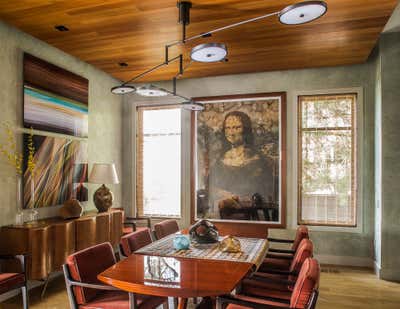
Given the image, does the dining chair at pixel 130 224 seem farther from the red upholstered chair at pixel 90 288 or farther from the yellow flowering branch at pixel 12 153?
the red upholstered chair at pixel 90 288

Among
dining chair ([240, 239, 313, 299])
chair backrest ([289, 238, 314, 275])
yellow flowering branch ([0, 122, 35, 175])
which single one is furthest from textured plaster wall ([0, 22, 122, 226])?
chair backrest ([289, 238, 314, 275])

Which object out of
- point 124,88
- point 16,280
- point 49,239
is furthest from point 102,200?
point 124,88

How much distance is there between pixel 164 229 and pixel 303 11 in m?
2.68

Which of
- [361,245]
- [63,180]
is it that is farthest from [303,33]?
[63,180]

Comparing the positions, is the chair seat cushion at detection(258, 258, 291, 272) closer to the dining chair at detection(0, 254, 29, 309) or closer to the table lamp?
the dining chair at detection(0, 254, 29, 309)

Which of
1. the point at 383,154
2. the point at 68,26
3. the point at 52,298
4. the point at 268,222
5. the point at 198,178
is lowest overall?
the point at 52,298

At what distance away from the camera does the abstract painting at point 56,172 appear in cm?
399

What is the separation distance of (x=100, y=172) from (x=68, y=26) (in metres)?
1.99

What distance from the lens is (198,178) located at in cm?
570

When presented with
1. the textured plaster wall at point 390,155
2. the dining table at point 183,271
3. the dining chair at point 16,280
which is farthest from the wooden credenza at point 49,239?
the textured plaster wall at point 390,155

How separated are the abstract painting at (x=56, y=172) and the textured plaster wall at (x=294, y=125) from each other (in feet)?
5.73

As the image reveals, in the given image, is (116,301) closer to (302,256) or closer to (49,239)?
(302,256)

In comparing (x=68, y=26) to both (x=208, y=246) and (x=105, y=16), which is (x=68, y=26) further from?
(x=208, y=246)

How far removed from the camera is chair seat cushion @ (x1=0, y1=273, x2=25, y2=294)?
2.88 m
